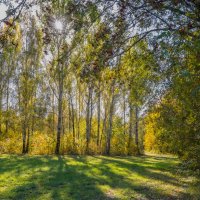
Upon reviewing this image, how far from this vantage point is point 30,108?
24.3 metres

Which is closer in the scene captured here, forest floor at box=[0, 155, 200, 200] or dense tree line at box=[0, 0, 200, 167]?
dense tree line at box=[0, 0, 200, 167]

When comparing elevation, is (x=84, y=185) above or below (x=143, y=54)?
below

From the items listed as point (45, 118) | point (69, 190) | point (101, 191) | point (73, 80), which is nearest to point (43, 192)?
point (69, 190)

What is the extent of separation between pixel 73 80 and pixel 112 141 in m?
7.08

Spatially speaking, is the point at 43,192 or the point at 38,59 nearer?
the point at 43,192

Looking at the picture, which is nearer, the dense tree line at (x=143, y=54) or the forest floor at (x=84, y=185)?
the dense tree line at (x=143, y=54)

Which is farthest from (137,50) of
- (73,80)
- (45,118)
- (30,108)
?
(45,118)

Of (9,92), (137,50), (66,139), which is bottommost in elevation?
(66,139)

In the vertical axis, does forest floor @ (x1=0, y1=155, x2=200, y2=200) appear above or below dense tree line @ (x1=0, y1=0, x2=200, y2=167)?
below

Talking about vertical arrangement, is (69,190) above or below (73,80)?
below

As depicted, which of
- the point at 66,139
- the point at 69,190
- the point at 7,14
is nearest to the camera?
the point at 7,14

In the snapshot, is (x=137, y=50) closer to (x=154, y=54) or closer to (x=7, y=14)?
(x=154, y=54)

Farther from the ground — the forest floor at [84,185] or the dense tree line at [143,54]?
the dense tree line at [143,54]

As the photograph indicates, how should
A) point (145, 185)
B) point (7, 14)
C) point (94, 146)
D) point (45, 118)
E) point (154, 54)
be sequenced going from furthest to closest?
point (45, 118) → point (94, 146) → point (145, 185) → point (154, 54) → point (7, 14)
